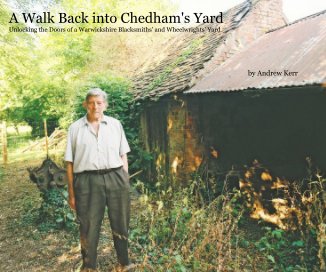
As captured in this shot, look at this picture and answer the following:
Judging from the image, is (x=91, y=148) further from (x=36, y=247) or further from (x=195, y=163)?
(x=195, y=163)

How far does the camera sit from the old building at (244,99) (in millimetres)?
4895

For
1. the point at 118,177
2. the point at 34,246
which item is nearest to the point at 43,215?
the point at 34,246

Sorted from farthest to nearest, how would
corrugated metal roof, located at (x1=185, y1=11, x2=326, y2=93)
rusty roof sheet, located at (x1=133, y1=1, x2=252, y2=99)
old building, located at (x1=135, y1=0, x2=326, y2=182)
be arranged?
rusty roof sheet, located at (x1=133, y1=1, x2=252, y2=99) → old building, located at (x1=135, y1=0, x2=326, y2=182) → corrugated metal roof, located at (x1=185, y1=11, x2=326, y2=93)

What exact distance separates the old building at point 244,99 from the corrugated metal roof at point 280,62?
2 cm

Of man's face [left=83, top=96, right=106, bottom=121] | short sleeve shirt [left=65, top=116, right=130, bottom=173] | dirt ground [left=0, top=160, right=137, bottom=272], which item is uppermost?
man's face [left=83, top=96, right=106, bottom=121]

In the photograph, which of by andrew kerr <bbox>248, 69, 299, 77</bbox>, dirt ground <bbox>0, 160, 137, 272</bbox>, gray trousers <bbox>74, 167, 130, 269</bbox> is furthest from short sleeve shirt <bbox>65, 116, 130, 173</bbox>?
by andrew kerr <bbox>248, 69, 299, 77</bbox>

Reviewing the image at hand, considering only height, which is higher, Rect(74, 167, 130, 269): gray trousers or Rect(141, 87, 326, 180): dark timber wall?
Rect(141, 87, 326, 180): dark timber wall

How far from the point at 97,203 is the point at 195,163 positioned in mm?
3618

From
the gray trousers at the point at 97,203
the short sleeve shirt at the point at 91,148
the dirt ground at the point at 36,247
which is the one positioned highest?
the short sleeve shirt at the point at 91,148

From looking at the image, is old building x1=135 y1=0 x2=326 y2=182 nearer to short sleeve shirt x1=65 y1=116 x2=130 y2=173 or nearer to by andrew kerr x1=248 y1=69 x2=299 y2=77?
by andrew kerr x1=248 y1=69 x2=299 y2=77

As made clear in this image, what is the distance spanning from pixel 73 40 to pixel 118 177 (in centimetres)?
1899

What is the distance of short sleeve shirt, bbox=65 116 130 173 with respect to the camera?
362 cm

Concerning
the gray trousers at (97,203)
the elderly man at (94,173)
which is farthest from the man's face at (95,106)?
the gray trousers at (97,203)

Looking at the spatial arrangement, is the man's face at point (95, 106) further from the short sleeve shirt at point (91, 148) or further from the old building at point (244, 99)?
the old building at point (244, 99)
